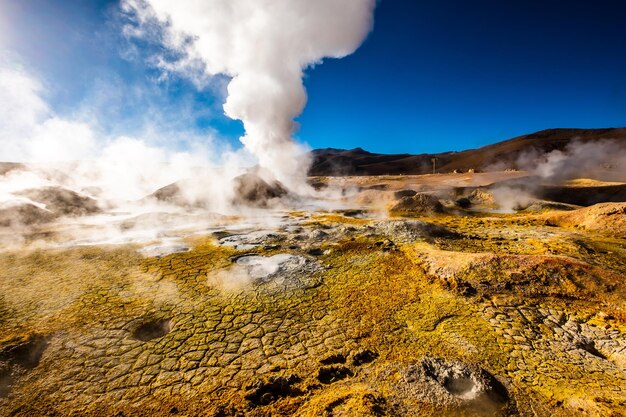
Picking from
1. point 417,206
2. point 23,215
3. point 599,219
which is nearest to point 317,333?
point 599,219

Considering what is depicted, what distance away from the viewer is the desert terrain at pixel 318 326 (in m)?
5.30

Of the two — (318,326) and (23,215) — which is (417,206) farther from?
(23,215)

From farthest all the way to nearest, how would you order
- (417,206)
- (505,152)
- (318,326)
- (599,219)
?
(505,152), (417,206), (599,219), (318,326)

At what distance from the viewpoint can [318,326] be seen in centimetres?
750

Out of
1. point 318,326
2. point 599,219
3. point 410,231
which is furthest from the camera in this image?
point 599,219

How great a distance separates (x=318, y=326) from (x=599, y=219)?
16327 mm

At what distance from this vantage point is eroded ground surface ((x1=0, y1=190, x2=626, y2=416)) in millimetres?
5277

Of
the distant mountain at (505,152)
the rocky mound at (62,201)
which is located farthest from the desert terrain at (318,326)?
the distant mountain at (505,152)

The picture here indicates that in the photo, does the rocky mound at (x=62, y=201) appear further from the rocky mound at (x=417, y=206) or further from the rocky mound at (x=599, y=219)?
the rocky mound at (x=599, y=219)

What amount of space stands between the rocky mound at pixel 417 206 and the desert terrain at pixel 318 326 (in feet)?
26.8

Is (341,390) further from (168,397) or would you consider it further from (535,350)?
(535,350)

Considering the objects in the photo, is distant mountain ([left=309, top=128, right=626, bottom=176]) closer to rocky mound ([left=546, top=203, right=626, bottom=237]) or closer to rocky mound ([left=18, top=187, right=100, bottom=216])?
rocky mound ([left=546, top=203, right=626, bottom=237])

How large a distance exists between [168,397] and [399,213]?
1981 cm

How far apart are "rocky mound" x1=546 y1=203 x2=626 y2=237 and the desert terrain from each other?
0.79 feet
